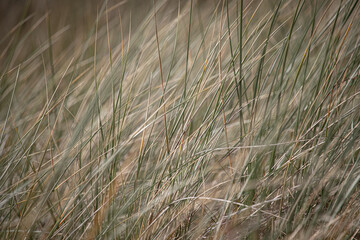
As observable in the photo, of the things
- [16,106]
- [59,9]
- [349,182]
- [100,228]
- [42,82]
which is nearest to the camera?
[349,182]

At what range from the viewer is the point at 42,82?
5.22ft

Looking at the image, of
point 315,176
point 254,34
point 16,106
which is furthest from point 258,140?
point 16,106

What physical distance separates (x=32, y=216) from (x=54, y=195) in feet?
0.42

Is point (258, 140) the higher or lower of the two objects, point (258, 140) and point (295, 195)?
the higher

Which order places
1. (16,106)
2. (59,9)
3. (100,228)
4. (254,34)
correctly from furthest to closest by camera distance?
(59,9) < (16,106) < (254,34) < (100,228)

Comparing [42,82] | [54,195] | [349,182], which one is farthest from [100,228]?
[42,82]

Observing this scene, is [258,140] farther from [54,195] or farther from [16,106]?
[16,106]

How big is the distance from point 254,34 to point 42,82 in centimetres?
112

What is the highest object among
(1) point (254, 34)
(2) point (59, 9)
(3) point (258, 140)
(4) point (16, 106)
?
(2) point (59, 9)

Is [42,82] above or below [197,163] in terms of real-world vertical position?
above

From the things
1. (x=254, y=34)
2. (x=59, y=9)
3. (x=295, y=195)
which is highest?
(x=59, y=9)

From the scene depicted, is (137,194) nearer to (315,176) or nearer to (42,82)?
(315,176)

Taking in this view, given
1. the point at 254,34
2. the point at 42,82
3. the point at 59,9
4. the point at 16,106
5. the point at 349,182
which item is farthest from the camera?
the point at 59,9

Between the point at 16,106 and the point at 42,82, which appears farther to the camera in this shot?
the point at 42,82
